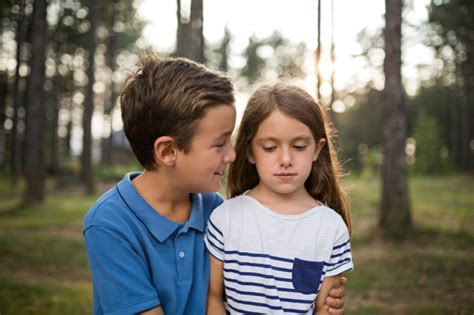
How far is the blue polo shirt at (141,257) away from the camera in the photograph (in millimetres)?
1891

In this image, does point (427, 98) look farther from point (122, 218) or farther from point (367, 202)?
point (122, 218)

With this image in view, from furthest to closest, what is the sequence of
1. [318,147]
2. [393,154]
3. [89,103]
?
[89,103] < [393,154] < [318,147]

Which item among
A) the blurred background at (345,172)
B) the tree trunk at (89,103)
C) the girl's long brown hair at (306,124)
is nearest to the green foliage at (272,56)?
→ the blurred background at (345,172)

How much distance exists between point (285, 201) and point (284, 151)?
0.81 feet

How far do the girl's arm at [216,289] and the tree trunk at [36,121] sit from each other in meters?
11.7

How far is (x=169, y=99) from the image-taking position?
1.99 meters

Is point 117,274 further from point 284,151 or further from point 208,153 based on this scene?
point 284,151

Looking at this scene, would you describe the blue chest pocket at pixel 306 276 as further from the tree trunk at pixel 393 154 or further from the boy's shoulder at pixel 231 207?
the tree trunk at pixel 393 154

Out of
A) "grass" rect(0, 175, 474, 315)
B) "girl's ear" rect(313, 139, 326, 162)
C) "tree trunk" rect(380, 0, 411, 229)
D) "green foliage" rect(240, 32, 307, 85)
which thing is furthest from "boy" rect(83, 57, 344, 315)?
"green foliage" rect(240, 32, 307, 85)

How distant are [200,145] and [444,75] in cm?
3666

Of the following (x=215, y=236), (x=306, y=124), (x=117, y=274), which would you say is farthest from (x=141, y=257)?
(x=306, y=124)

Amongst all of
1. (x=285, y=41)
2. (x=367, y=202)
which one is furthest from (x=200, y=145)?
(x=285, y=41)

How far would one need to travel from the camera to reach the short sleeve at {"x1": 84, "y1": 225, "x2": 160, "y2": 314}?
73.8 inches

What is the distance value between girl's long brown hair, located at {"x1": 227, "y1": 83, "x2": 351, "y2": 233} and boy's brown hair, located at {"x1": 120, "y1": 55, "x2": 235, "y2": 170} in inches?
6.1
